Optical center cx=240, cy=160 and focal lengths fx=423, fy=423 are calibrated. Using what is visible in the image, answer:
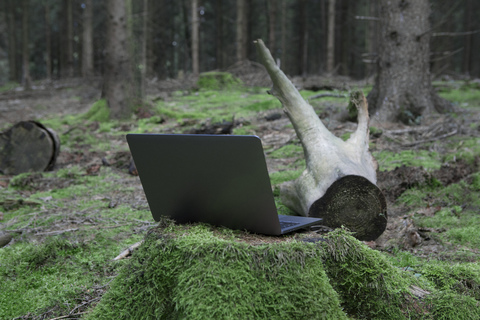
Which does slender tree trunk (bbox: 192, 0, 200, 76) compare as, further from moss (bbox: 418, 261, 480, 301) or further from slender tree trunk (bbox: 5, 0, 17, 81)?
moss (bbox: 418, 261, 480, 301)

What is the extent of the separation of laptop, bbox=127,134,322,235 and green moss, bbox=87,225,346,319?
0.66 ft

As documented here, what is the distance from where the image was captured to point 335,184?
374 centimetres

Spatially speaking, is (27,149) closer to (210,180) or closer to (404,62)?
(210,180)

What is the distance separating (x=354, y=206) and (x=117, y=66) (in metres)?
8.96

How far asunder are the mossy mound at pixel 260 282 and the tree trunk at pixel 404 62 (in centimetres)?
→ 660

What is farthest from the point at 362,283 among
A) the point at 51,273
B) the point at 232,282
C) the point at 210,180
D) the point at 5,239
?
the point at 5,239

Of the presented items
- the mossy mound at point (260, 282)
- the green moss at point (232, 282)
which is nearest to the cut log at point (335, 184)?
the mossy mound at point (260, 282)

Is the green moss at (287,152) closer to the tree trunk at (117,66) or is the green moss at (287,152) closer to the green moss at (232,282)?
the tree trunk at (117,66)

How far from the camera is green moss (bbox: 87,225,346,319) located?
6.34 ft

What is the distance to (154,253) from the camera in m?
2.20

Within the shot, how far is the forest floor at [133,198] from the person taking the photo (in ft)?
10.8

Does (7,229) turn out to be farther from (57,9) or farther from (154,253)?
(57,9)

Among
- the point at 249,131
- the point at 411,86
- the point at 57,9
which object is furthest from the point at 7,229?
the point at 57,9

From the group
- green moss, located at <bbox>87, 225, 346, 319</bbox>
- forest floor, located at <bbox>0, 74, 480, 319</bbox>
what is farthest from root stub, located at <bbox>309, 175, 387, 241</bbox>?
green moss, located at <bbox>87, 225, 346, 319</bbox>
